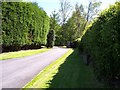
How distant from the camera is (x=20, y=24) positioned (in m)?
33.6

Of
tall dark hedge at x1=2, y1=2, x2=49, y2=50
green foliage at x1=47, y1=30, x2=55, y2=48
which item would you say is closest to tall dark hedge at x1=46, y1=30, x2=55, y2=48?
green foliage at x1=47, y1=30, x2=55, y2=48

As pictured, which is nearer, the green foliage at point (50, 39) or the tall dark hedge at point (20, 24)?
the tall dark hedge at point (20, 24)

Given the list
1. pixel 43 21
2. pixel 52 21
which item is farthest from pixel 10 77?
pixel 52 21

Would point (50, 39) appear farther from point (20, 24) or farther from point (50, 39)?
point (20, 24)

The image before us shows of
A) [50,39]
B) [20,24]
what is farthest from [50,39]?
[20,24]

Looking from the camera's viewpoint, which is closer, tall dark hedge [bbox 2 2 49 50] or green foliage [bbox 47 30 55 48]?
tall dark hedge [bbox 2 2 49 50]

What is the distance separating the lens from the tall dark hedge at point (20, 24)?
29.7 m

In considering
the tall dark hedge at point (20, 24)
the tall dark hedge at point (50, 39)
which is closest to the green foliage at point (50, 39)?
the tall dark hedge at point (50, 39)

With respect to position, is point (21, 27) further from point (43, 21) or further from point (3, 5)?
point (43, 21)

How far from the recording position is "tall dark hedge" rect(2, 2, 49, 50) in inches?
1169

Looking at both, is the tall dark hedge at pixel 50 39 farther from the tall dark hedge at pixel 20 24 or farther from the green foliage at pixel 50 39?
the tall dark hedge at pixel 20 24

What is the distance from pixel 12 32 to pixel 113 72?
2383 centimetres

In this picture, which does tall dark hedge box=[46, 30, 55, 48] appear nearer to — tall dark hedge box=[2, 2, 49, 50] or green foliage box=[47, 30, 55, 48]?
green foliage box=[47, 30, 55, 48]

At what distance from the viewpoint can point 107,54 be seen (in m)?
8.56
